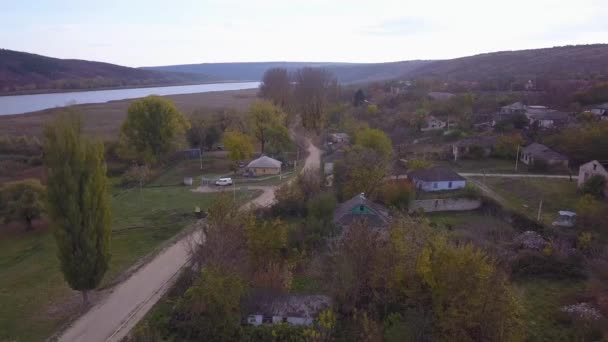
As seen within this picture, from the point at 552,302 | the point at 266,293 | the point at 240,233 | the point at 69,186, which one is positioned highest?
the point at 69,186

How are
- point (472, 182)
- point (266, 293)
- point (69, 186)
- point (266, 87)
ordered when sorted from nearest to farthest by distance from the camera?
point (69, 186) < point (266, 293) < point (472, 182) < point (266, 87)

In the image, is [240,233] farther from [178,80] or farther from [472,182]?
[178,80]

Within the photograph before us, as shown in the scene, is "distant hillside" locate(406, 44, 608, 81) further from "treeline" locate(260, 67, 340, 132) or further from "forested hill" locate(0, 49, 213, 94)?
"forested hill" locate(0, 49, 213, 94)

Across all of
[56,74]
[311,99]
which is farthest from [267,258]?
[56,74]

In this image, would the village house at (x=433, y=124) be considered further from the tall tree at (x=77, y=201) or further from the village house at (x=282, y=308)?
the tall tree at (x=77, y=201)

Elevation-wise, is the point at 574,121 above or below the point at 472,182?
above

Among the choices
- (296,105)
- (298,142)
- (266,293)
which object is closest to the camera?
(266,293)

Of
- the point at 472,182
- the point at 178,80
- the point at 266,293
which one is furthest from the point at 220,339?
the point at 178,80
